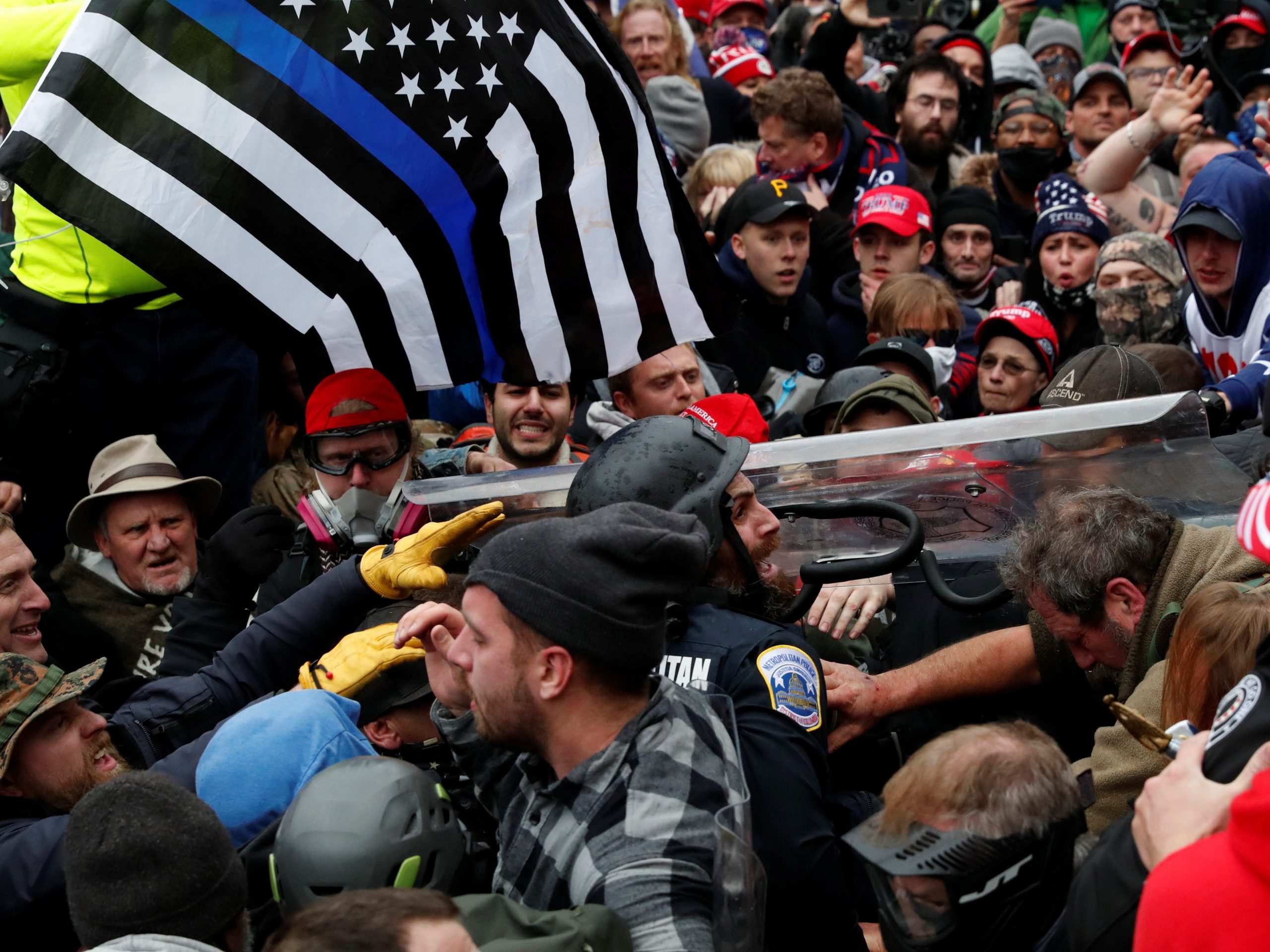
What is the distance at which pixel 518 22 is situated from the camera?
4457mm

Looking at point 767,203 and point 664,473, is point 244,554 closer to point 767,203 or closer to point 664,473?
point 664,473

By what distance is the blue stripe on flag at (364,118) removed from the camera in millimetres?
4094

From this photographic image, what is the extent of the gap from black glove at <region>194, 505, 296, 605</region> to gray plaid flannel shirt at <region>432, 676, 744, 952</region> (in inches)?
68.7

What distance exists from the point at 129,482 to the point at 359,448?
32.0 inches

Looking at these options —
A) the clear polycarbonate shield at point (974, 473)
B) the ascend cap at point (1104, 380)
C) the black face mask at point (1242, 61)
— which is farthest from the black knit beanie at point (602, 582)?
the black face mask at point (1242, 61)

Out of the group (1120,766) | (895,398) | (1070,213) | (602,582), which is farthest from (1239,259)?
(602,582)

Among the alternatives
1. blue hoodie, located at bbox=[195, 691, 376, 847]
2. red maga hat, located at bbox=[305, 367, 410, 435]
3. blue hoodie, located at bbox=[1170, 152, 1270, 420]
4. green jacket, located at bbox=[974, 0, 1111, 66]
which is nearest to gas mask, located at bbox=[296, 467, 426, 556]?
red maga hat, located at bbox=[305, 367, 410, 435]

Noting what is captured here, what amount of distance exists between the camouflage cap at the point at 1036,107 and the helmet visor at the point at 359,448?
5.17 meters

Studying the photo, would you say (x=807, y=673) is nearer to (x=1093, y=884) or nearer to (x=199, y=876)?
(x=1093, y=884)

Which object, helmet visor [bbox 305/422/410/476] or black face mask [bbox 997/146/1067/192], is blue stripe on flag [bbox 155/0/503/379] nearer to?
helmet visor [bbox 305/422/410/476]

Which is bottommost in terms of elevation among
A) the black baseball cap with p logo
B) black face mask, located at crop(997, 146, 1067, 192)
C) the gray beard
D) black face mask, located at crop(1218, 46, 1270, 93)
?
the gray beard

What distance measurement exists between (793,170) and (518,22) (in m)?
3.41

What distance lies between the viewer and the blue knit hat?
6898 mm

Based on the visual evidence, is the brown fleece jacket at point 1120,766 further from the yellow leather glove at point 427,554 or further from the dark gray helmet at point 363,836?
the yellow leather glove at point 427,554
